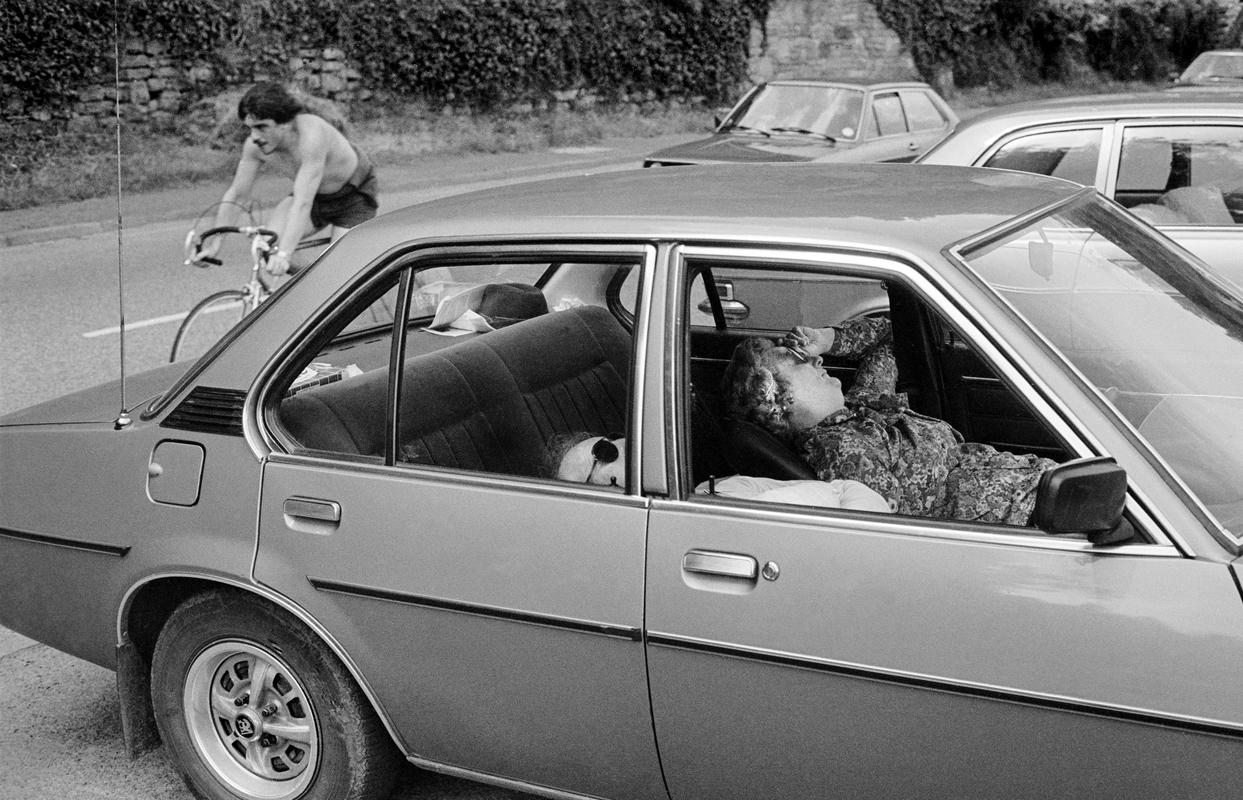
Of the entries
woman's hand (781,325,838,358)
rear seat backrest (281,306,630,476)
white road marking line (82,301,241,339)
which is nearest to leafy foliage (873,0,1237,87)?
white road marking line (82,301,241,339)

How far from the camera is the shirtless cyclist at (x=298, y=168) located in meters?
7.29

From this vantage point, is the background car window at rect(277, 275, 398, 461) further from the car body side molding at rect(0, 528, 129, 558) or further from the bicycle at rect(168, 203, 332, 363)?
the bicycle at rect(168, 203, 332, 363)

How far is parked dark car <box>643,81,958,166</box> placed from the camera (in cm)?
1305

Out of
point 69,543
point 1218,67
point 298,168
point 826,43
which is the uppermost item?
point 826,43

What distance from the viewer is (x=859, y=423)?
134 inches

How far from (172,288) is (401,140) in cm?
1117

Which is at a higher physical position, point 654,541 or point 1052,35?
point 1052,35

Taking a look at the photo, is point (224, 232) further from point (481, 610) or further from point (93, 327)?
point (481, 610)

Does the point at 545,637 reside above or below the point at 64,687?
above

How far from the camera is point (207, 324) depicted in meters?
8.95

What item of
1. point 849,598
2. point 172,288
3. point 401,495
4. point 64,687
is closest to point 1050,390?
point 849,598

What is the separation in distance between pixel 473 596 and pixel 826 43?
98.8 ft

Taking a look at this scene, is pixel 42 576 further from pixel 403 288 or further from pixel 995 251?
pixel 995 251

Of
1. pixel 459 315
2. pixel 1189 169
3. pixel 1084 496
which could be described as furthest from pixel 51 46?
pixel 1084 496
